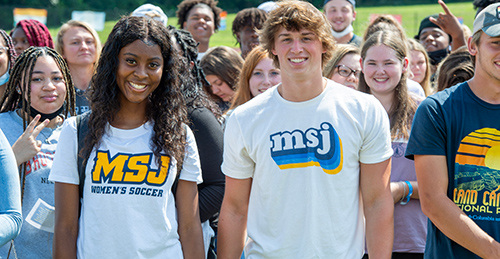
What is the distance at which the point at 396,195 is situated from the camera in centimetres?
376

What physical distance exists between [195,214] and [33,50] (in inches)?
74.1

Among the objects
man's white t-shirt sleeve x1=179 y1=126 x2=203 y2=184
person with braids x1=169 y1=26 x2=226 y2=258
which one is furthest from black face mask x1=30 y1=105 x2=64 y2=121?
man's white t-shirt sleeve x1=179 y1=126 x2=203 y2=184

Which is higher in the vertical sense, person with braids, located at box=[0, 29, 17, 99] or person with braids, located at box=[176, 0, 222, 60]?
person with braids, located at box=[176, 0, 222, 60]

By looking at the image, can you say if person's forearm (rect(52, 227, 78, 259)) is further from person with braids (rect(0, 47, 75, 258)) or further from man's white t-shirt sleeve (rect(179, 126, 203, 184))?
man's white t-shirt sleeve (rect(179, 126, 203, 184))


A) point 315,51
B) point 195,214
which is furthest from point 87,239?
→ point 315,51

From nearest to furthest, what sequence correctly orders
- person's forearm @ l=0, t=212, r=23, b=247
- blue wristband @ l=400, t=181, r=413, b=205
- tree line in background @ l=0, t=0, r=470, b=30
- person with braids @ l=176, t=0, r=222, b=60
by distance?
1. person's forearm @ l=0, t=212, r=23, b=247
2. blue wristband @ l=400, t=181, r=413, b=205
3. person with braids @ l=176, t=0, r=222, b=60
4. tree line in background @ l=0, t=0, r=470, b=30

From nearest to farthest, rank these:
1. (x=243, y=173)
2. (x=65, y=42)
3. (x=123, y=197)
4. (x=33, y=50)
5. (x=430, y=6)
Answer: (x=123, y=197) → (x=243, y=173) → (x=33, y=50) → (x=65, y=42) → (x=430, y=6)

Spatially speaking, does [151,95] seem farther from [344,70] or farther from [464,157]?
[344,70]

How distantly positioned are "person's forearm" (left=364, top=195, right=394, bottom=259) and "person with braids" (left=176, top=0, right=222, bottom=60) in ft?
17.1

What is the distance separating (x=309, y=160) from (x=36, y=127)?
5.99ft

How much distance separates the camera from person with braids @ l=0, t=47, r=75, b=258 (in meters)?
3.39

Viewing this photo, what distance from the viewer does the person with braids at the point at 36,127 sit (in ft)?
11.1

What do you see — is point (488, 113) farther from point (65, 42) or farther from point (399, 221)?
point (65, 42)

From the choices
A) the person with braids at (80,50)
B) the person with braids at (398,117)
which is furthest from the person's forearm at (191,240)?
the person with braids at (80,50)
